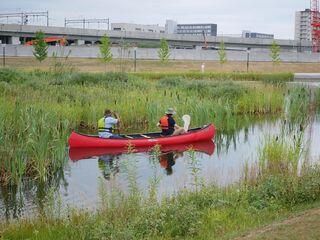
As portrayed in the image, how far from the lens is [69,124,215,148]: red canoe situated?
15.9 m

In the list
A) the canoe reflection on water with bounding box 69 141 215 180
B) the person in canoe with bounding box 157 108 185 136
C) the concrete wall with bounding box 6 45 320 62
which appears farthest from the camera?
the concrete wall with bounding box 6 45 320 62

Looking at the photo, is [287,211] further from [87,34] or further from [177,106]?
[87,34]

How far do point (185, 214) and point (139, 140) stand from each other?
8.72m

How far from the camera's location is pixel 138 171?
13703mm

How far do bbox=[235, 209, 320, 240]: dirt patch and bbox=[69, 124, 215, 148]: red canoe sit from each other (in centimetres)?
831

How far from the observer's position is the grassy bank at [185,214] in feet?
23.9

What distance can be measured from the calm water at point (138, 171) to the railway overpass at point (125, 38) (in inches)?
1960

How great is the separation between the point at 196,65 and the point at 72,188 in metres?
44.9

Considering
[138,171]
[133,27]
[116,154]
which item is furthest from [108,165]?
[133,27]

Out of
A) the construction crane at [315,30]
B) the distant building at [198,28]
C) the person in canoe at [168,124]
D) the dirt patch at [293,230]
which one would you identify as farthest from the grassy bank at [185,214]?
the distant building at [198,28]

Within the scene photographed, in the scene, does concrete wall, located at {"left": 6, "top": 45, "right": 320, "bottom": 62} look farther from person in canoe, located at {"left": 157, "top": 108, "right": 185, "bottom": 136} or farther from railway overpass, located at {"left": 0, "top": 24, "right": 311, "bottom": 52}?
person in canoe, located at {"left": 157, "top": 108, "right": 185, "bottom": 136}

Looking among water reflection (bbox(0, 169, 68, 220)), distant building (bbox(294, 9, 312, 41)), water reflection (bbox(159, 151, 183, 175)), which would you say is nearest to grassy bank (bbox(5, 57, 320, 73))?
water reflection (bbox(159, 151, 183, 175))

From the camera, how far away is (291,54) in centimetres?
6725

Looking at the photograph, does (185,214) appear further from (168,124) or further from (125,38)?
(125,38)
